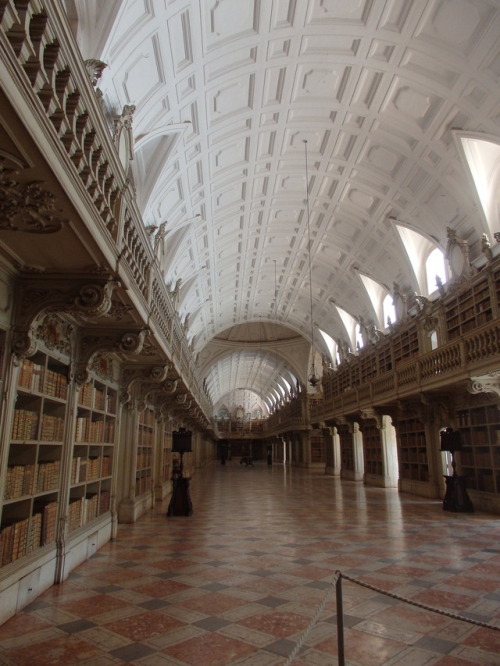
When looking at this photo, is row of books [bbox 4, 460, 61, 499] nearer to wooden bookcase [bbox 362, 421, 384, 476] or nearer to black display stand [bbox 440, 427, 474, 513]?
black display stand [bbox 440, 427, 474, 513]

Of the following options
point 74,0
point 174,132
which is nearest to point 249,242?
point 174,132

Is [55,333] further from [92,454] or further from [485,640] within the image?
[485,640]

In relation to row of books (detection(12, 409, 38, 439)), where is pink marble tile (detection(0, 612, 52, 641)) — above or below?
below

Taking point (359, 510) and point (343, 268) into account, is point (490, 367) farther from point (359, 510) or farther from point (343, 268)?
point (343, 268)

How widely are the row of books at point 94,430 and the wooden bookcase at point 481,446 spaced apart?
9084 millimetres

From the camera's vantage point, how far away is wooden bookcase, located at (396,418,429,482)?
619 inches

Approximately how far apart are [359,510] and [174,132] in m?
10.4

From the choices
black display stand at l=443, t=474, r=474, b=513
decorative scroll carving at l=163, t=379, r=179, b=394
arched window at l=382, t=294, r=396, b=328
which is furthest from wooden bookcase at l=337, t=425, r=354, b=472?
decorative scroll carving at l=163, t=379, r=179, b=394

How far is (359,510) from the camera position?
12164 mm

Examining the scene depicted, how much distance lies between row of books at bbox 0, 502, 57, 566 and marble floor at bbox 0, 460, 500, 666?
564 millimetres

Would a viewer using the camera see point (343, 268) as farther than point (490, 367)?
Yes

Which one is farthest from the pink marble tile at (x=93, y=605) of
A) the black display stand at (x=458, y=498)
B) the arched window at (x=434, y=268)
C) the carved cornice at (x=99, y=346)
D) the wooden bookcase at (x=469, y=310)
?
the arched window at (x=434, y=268)

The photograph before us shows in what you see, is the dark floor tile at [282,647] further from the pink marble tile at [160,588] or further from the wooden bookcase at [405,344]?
the wooden bookcase at [405,344]

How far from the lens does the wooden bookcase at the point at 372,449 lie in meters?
20.3
